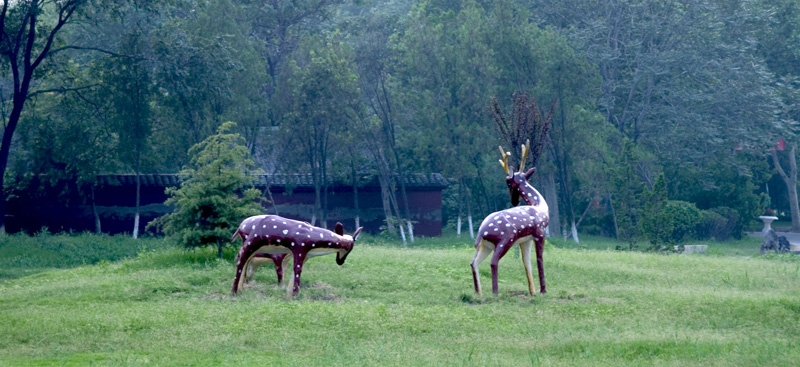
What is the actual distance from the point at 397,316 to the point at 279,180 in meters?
17.8

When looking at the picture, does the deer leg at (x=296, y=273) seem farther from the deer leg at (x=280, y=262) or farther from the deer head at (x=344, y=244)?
the deer leg at (x=280, y=262)

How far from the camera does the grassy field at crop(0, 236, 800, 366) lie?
1053 cm

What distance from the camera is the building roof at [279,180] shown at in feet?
94.1

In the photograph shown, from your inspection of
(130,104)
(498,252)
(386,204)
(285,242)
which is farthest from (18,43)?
(498,252)

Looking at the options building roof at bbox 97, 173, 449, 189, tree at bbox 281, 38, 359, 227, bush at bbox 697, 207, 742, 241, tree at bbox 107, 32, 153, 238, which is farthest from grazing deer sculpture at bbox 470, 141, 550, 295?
bush at bbox 697, 207, 742, 241

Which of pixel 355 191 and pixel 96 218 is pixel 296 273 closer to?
pixel 355 191

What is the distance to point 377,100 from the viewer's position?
1207 inches

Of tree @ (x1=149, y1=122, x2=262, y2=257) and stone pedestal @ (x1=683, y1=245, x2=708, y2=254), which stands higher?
tree @ (x1=149, y1=122, x2=262, y2=257)

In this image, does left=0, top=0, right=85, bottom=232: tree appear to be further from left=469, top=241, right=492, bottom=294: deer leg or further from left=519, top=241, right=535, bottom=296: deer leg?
left=519, top=241, right=535, bottom=296: deer leg

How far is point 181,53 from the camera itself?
27.6 metres

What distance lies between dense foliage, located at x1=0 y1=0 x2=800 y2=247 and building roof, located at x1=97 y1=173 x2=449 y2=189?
36 cm

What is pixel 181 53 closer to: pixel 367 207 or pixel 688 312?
pixel 367 207

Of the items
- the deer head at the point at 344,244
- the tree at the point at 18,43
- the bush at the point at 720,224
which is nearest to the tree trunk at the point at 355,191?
the tree at the point at 18,43

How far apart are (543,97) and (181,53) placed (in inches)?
470
